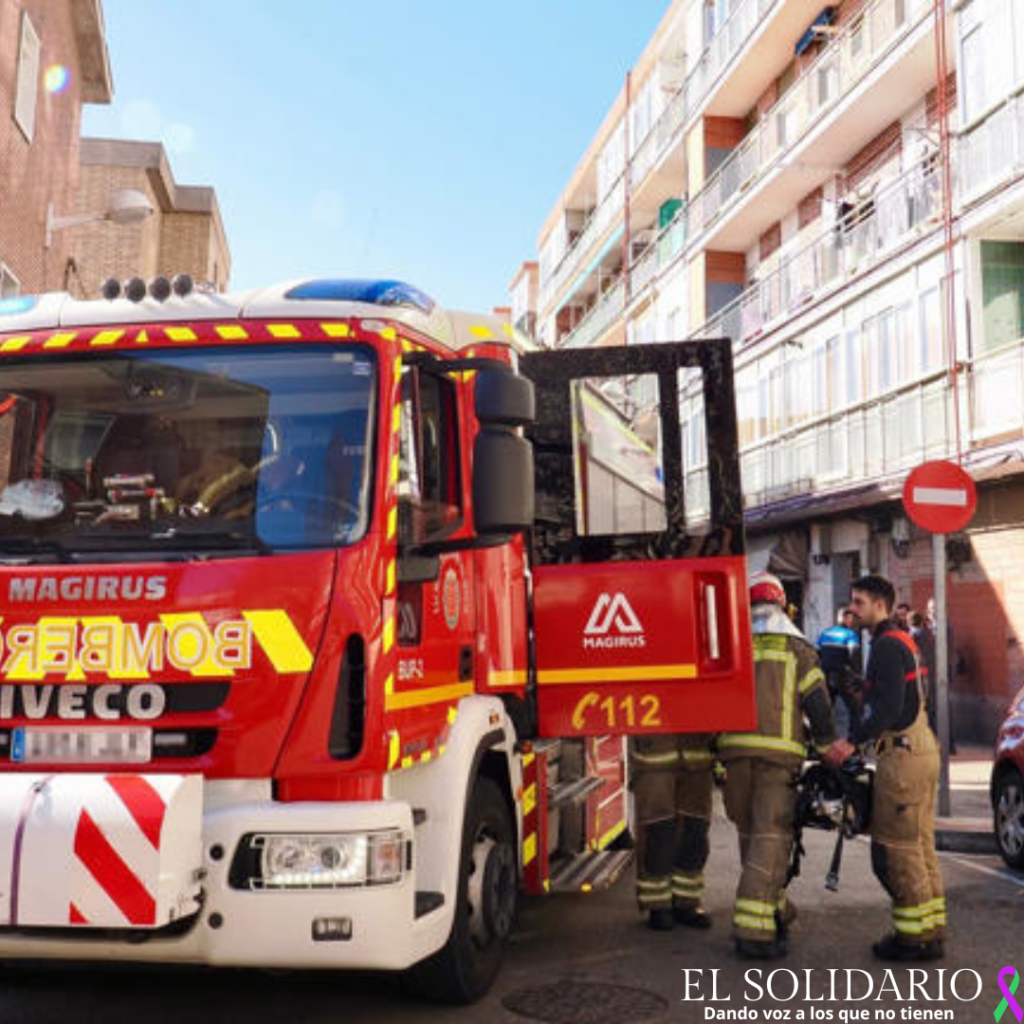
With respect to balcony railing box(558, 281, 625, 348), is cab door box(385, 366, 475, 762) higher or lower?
lower

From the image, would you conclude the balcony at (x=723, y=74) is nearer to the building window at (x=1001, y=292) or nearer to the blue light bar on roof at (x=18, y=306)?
the building window at (x=1001, y=292)

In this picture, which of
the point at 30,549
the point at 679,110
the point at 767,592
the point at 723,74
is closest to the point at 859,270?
the point at 723,74

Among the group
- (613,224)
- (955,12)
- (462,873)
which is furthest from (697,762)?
(613,224)

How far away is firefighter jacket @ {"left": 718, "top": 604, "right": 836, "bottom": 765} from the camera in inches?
237

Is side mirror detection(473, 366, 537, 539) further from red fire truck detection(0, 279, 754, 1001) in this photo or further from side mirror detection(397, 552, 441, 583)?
side mirror detection(397, 552, 441, 583)

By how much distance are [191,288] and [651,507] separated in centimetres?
234

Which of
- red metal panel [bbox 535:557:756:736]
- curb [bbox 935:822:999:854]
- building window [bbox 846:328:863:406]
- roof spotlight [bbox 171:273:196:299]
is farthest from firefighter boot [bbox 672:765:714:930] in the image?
building window [bbox 846:328:863:406]

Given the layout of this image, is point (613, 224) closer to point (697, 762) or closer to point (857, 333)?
point (857, 333)

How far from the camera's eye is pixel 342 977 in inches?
213

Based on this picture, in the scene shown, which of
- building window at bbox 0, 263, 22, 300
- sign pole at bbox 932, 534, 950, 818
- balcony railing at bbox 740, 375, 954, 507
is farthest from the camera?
balcony railing at bbox 740, 375, 954, 507

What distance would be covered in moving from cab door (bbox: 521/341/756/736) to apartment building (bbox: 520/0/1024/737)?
1112 cm

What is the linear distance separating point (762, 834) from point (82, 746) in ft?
10.4

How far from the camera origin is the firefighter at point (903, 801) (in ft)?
19.1

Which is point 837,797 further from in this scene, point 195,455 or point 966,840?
point 966,840
